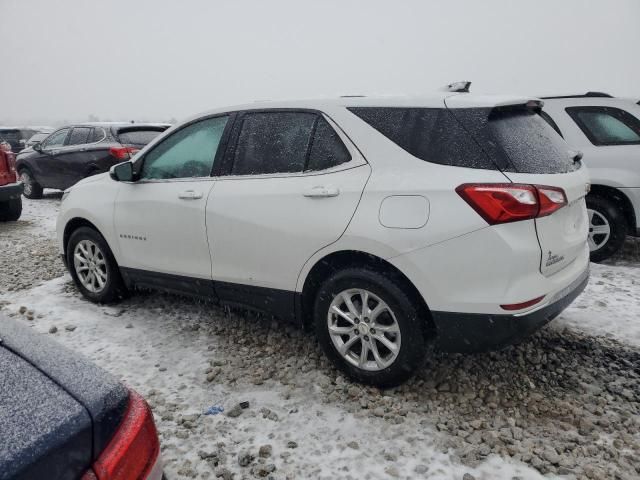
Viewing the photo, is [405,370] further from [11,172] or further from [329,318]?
[11,172]

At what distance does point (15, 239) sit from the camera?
7.04m

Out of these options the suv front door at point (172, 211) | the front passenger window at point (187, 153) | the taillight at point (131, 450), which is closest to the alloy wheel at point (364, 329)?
the suv front door at point (172, 211)

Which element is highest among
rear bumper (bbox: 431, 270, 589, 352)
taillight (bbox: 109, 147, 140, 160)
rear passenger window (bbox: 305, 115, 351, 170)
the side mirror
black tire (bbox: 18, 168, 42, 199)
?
rear passenger window (bbox: 305, 115, 351, 170)

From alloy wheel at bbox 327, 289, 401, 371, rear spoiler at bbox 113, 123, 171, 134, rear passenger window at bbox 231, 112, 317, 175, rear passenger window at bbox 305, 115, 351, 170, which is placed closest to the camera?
alloy wheel at bbox 327, 289, 401, 371

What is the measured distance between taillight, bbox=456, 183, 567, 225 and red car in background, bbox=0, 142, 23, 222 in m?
7.81

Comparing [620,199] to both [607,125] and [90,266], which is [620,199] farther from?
[90,266]

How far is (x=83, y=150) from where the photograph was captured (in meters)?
9.22

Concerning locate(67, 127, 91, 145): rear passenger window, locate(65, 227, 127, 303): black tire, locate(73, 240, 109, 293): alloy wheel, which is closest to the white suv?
locate(65, 227, 127, 303): black tire

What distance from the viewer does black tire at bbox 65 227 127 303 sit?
13.8 feet

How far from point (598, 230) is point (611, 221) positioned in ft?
0.51

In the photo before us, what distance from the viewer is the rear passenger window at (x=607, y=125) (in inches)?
201

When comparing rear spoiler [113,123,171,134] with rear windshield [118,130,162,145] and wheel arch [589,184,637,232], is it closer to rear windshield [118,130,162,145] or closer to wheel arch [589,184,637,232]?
rear windshield [118,130,162,145]

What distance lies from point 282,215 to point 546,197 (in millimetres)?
1497

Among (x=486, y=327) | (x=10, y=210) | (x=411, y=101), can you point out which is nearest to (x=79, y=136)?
(x=10, y=210)
